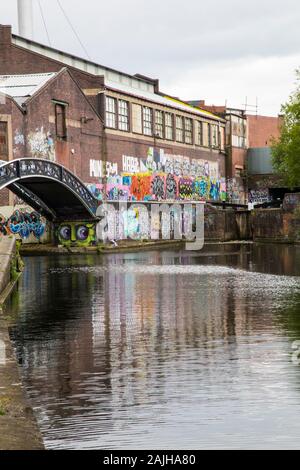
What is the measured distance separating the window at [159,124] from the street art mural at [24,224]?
53.7 ft

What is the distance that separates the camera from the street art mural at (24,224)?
45125 mm

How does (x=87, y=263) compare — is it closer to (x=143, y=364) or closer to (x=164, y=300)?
(x=164, y=300)

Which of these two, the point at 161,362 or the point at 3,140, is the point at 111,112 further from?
the point at 161,362

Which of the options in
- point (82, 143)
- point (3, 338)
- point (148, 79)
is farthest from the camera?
point (148, 79)

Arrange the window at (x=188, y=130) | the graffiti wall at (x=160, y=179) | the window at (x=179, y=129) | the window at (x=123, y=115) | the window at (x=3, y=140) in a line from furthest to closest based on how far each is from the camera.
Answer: the window at (x=188, y=130) < the window at (x=179, y=129) < the window at (x=123, y=115) < the graffiti wall at (x=160, y=179) < the window at (x=3, y=140)

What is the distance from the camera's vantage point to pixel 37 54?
52562 millimetres

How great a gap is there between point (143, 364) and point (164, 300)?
8991 mm

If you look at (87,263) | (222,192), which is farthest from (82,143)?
(222,192)

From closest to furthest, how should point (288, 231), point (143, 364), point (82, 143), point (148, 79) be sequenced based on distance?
point (143, 364) → point (82, 143) → point (288, 231) → point (148, 79)

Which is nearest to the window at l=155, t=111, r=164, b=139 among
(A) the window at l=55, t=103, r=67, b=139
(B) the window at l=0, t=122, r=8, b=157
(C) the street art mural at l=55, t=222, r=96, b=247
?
(A) the window at l=55, t=103, r=67, b=139

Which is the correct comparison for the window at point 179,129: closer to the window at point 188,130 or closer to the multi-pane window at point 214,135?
the window at point 188,130

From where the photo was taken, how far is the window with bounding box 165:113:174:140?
6337 centimetres

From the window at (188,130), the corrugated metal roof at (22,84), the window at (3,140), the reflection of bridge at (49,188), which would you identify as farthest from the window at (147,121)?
the window at (3,140)
